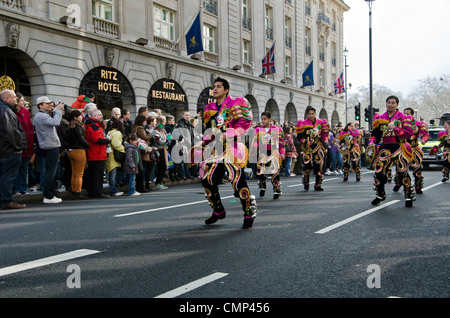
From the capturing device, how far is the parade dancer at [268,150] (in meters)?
10.1

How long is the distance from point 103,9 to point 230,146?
1622 cm

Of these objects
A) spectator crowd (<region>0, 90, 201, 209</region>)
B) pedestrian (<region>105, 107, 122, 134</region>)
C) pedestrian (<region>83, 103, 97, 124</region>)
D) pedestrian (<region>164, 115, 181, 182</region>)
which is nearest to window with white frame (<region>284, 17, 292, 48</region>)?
pedestrian (<region>164, 115, 181, 182</region>)

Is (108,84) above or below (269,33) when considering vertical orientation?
below

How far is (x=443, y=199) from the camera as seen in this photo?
9.21 m

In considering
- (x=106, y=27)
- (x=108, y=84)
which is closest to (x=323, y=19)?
(x=106, y=27)

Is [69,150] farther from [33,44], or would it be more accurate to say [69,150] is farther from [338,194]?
[33,44]

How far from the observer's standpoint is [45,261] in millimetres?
4418

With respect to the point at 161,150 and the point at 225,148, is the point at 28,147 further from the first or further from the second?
the point at 225,148

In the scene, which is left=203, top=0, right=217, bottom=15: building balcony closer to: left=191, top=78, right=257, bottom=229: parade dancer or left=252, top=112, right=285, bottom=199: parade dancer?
left=252, top=112, right=285, bottom=199: parade dancer

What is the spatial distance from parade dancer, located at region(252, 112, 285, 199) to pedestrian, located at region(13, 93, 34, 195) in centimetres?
534

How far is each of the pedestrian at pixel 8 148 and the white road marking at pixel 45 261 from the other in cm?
450

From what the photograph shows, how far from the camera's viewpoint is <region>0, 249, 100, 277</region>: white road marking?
411 centimetres
